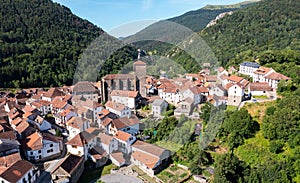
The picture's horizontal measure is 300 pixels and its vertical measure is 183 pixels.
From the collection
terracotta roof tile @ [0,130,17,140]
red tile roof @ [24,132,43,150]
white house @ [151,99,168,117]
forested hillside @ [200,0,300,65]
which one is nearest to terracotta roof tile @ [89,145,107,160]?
red tile roof @ [24,132,43,150]

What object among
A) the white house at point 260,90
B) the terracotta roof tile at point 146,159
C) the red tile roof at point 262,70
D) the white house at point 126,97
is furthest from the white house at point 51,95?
the red tile roof at point 262,70

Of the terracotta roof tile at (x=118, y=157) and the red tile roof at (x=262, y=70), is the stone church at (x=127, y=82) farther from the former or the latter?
the red tile roof at (x=262, y=70)

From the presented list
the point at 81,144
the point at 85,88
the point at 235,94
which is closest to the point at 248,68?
the point at 235,94

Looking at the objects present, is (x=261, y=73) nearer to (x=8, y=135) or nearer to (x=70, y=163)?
(x=70, y=163)

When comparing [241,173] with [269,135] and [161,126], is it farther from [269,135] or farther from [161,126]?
[161,126]

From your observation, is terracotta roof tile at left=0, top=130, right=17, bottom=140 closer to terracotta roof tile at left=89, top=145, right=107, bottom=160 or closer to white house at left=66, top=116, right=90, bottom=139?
white house at left=66, top=116, right=90, bottom=139

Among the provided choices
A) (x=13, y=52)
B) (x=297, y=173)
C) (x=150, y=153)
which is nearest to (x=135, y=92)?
(x=150, y=153)
